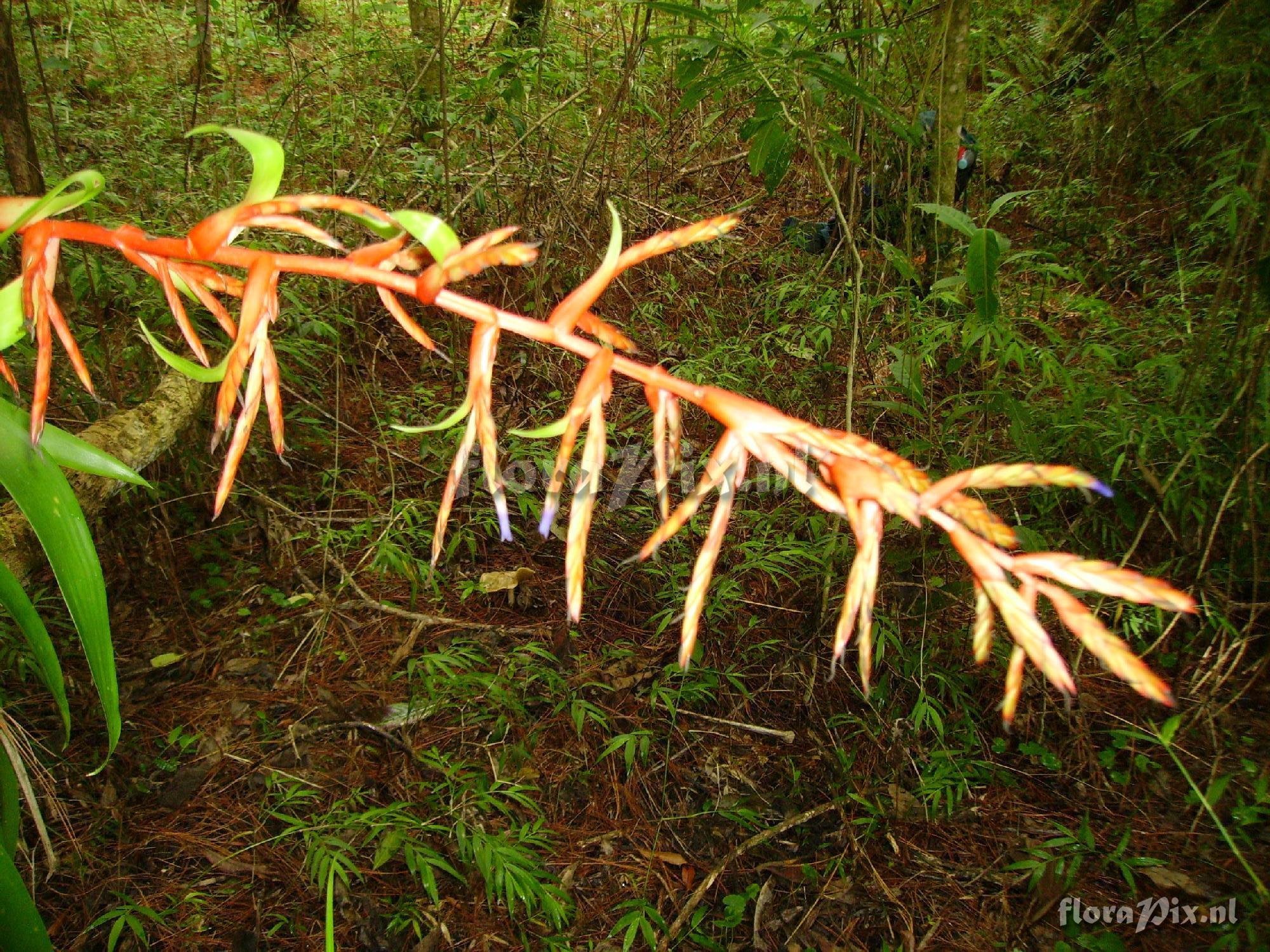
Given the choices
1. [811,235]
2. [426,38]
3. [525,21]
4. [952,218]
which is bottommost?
[811,235]

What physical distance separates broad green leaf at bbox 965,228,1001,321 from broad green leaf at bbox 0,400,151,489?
143cm

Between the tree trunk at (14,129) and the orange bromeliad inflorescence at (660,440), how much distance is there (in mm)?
1415

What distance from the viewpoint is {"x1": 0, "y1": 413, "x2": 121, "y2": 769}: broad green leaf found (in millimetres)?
527

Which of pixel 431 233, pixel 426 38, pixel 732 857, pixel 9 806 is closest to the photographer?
pixel 431 233

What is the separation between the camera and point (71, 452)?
59 cm

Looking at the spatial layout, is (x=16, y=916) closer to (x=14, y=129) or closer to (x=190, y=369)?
(x=190, y=369)

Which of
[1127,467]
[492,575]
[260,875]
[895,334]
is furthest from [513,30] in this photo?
[260,875]

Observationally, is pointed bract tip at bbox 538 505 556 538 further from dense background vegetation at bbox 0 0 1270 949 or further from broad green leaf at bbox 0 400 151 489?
dense background vegetation at bbox 0 0 1270 949

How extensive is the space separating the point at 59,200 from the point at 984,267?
1493mm

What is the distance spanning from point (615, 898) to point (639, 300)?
2.23m

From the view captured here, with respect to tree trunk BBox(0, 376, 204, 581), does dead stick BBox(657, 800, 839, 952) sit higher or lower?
lower

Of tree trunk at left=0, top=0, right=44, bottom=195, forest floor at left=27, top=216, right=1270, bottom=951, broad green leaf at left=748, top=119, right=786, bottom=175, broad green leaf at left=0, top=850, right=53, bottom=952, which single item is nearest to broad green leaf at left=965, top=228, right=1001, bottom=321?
broad green leaf at left=748, top=119, right=786, bottom=175

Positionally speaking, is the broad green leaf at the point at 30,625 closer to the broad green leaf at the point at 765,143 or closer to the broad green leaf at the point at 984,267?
the broad green leaf at the point at 765,143

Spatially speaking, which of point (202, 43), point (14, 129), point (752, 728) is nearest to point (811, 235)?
point (752, 728)
